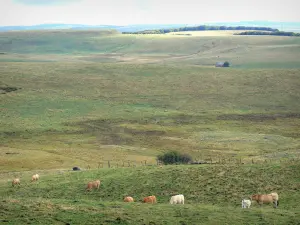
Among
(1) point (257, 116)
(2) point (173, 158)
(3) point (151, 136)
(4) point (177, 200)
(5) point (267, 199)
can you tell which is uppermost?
(5) point (267, 199)

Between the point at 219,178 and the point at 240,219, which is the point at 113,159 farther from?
the point at 240,219

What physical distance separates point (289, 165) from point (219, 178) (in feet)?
16.2

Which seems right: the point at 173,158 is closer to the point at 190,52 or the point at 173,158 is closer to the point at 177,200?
the point at 177,200

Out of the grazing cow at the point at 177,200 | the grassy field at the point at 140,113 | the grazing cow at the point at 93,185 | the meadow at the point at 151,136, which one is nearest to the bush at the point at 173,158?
the grassy field at the point at 140,113

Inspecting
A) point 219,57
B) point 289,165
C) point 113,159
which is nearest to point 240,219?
point 289,165

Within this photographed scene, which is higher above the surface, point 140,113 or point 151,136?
point 151,136

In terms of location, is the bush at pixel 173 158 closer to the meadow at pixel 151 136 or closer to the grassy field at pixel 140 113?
the grassy field at pixel 140 113

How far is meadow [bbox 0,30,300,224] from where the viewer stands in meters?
24.3

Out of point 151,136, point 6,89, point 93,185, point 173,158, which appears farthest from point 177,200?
point 6,89

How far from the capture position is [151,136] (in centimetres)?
6712

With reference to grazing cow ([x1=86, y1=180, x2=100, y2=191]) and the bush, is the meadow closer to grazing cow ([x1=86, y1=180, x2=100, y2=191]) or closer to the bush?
grazing cow ([x1=86, y1=180, x2=100, y2=191])

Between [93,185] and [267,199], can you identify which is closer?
[267,199]

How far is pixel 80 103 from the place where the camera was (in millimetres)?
87188

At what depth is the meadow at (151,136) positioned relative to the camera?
79.6ft
